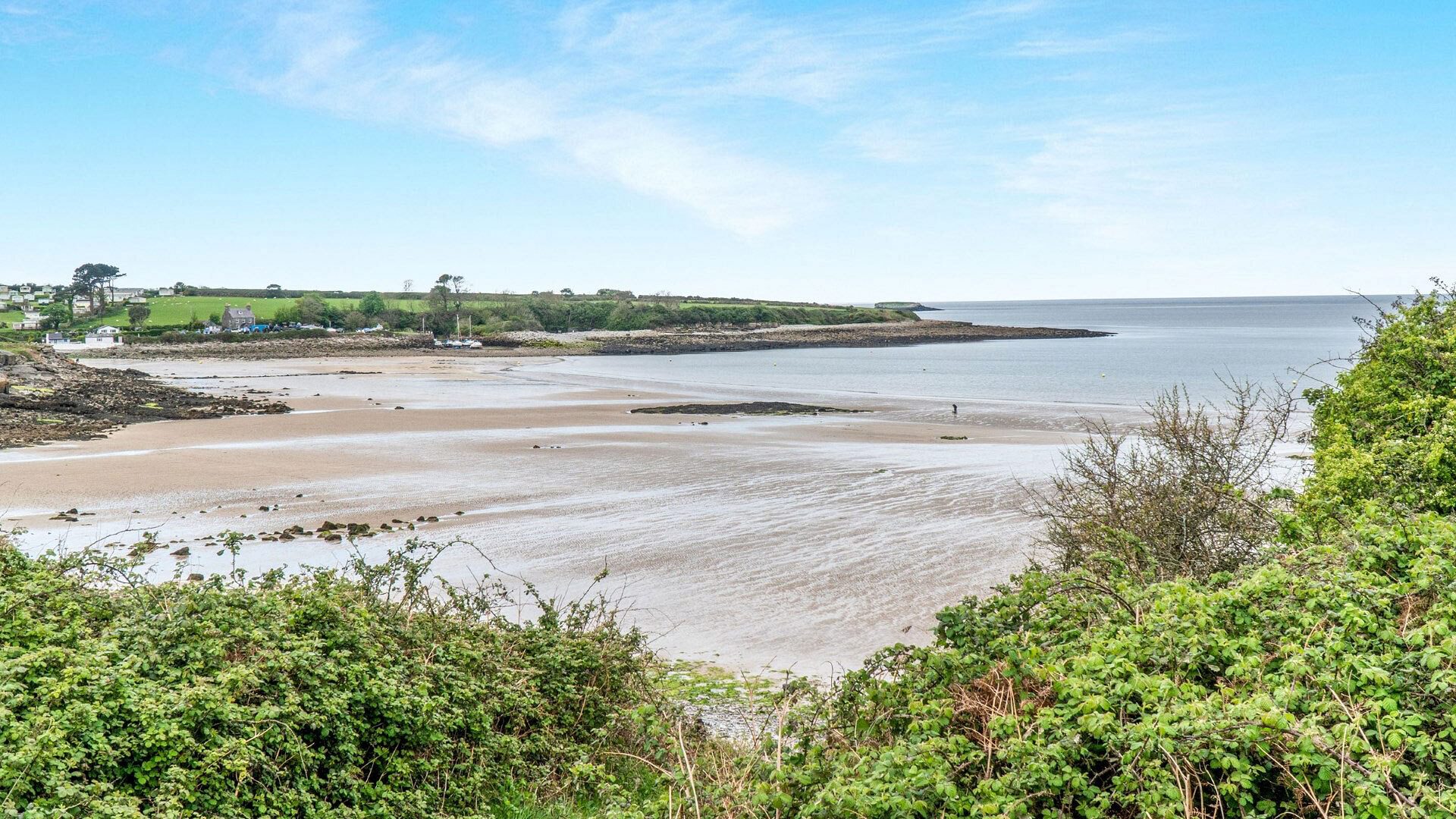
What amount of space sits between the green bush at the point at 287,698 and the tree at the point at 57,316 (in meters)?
132

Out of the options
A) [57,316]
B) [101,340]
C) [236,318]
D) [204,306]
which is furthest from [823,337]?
[57,316]

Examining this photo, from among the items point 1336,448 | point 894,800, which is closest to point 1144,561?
point 1336,448

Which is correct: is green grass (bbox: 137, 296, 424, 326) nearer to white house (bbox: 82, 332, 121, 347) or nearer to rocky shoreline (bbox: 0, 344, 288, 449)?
white house (bbox: 82, 332, 121, 347)

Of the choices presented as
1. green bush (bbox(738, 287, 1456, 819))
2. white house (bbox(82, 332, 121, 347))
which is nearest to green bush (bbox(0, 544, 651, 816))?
green bush (bbox(738, 287, 1456, 819))

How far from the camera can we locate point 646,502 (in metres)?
20.3

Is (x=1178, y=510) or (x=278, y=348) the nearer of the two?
(x=1178, y=510)

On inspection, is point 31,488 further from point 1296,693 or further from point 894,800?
point 1296,693

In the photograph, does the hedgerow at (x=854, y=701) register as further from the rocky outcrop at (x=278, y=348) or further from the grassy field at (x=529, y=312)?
the grassy field at (x=529, y=312)

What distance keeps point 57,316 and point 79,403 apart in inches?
4189

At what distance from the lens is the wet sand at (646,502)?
44.0 feet

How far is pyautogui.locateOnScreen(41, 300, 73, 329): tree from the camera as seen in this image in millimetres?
117250

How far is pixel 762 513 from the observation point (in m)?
19.2

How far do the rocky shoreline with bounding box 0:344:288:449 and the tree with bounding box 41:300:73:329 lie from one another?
7992 cm

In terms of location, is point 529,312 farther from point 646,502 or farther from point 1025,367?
point 646,502
